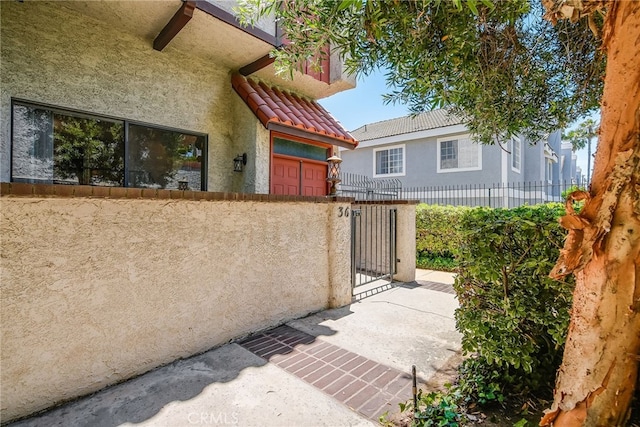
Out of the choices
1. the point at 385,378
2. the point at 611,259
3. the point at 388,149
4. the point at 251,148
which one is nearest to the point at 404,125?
the point at 388,149

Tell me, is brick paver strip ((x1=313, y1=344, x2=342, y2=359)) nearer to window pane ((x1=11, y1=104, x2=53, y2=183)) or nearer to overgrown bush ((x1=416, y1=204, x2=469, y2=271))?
window pane ((x1=11, y1=104, x2=53, y2=183))

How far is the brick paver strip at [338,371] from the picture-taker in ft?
10.5

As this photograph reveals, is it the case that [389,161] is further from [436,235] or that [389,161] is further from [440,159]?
[436,235]

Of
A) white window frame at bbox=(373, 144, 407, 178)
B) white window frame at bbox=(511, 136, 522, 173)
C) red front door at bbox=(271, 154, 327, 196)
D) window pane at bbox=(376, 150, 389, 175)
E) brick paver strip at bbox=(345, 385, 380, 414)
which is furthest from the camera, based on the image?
window pane at bbox=(376, 150, 389, 175)

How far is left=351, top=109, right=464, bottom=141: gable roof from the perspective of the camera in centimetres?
1627

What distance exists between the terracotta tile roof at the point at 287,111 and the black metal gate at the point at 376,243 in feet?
7.28

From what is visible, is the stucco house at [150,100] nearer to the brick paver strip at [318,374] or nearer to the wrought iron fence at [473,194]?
the brick paver strip at [318,374]

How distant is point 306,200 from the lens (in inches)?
227

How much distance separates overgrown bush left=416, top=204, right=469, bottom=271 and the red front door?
515cm

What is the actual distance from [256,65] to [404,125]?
1492 cm

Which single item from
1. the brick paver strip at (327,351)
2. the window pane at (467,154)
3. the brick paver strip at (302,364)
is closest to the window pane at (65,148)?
the brick paver strip at (302,364)

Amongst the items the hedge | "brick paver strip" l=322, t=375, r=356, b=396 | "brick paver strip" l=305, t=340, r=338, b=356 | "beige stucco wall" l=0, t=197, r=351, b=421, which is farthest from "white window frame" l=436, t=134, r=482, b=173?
"brick paver strip" l=322, t=375, r=356, b=396

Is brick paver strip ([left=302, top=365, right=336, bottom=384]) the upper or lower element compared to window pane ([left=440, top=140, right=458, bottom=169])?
lower

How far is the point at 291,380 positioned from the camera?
3.58m
